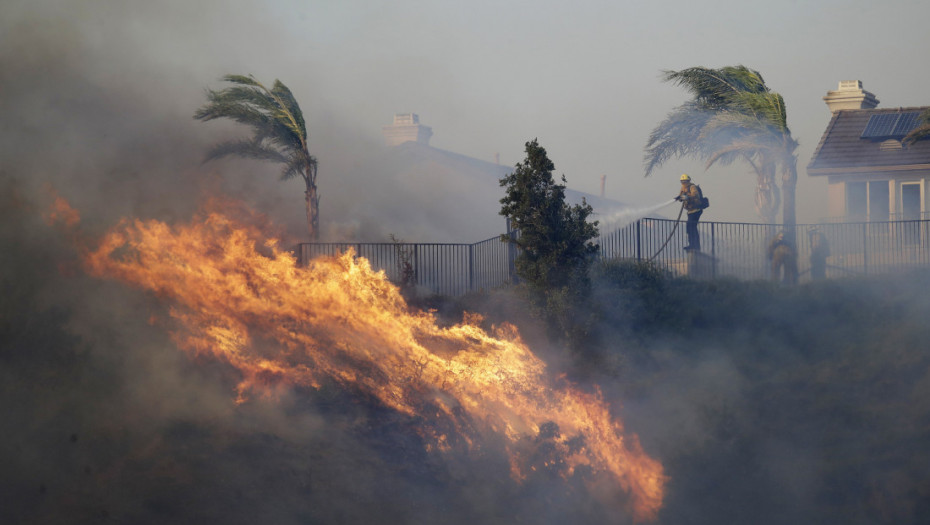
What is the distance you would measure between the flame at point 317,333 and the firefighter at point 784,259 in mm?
7137

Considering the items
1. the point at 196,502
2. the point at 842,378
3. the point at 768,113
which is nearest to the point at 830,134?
the point at 768,113

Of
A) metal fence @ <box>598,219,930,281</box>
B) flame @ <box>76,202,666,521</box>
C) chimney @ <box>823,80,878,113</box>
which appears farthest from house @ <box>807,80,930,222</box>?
flame @ <box>76,202,666,521</box>

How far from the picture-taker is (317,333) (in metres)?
12.3

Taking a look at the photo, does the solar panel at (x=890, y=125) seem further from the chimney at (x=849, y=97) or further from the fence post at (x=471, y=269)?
the fence post at (x=471, y=269)

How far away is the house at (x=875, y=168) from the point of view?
74.0ft

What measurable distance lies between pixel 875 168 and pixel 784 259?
28.8ft

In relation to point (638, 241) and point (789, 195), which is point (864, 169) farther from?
point (638, 241)

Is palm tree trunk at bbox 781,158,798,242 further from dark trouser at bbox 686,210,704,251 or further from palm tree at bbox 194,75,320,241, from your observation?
palm tree at bbox 194,75,320,241

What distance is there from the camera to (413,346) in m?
12.2

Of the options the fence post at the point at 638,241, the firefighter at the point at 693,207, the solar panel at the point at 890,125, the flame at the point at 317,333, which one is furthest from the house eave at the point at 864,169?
the flame at the point at 317,333

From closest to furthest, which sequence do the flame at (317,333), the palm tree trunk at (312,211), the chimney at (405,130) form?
the flame at (317,333)
the palm tree trunk at (312,211)
the chimney at (405,130)

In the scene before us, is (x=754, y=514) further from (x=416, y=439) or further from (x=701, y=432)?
(x=416, y=439)

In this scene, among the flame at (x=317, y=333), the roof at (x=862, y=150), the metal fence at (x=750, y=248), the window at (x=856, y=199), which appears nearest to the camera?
the flame at (x=317, y=333)

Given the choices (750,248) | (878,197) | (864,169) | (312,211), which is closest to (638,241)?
(750,248)
